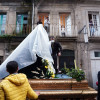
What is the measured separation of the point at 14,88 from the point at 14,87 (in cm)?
2

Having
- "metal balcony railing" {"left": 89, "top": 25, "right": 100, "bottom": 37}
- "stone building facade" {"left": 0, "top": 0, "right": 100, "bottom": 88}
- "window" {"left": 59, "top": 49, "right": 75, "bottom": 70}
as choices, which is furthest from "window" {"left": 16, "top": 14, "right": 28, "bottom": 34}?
"metal balcony railing" {"left": 89, "top": 25, "right": 100, "bottom": 37}

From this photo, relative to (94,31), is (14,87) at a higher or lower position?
lower

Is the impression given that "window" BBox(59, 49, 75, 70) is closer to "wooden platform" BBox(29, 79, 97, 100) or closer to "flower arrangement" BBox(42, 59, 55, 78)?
"flower arrangement" BBox(42, 59, 55, 78)

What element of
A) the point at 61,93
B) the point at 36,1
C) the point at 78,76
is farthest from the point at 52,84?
the point at 36,1

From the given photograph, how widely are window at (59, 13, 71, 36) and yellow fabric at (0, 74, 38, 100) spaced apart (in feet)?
36.4

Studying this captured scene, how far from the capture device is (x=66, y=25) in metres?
13.1

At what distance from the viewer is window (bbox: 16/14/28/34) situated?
1280 cm

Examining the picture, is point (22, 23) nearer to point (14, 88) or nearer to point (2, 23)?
point (2, 23)

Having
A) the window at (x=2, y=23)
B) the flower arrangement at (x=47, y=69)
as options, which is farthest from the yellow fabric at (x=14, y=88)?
the window at (x=2, y=23)

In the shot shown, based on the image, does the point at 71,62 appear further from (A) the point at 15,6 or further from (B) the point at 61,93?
(B) the point at 61,93

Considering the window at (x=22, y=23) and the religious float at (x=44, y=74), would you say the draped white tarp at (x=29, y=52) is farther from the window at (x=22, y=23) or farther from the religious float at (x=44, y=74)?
the window at (x=22, y=23)

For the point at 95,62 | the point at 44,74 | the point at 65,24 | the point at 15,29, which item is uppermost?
the point at 65,24

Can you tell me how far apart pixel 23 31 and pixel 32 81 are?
33.8ft

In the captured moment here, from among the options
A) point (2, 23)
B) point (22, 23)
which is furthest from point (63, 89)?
point (2, 23)
